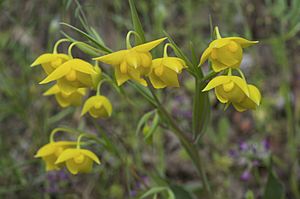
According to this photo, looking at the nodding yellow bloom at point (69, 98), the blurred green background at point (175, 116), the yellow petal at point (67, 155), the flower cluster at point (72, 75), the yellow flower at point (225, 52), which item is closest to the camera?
the yellow flower at point (225, 52)

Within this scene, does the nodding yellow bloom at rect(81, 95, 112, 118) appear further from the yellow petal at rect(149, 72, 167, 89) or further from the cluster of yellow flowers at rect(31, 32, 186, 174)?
the yellow petal at rect(149, 72, 167, 89)

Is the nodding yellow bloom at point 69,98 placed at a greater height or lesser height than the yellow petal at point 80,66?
lesser

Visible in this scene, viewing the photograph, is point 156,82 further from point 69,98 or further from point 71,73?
point 69,98

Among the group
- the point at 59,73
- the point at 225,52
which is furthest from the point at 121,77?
the point at 225,52


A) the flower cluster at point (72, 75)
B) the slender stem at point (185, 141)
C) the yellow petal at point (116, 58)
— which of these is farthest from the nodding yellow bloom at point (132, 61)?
the slender stem at point (185, 141)

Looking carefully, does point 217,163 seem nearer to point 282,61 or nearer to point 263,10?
point 282,61

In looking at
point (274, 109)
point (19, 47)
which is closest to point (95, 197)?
point (19, 47)

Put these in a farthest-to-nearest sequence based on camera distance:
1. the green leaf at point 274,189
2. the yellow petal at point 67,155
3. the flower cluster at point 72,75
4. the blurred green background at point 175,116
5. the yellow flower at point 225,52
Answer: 1. the blurred green background at point 175,116
2. the green leaf at point 274,189
3. the yellow petal at point 67,155
4. the flower cluster at point 72,75
5. the yellow flower at point 225,52

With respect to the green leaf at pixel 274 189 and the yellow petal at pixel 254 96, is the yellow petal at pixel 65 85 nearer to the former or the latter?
the yellow petal at pixel 254 96
